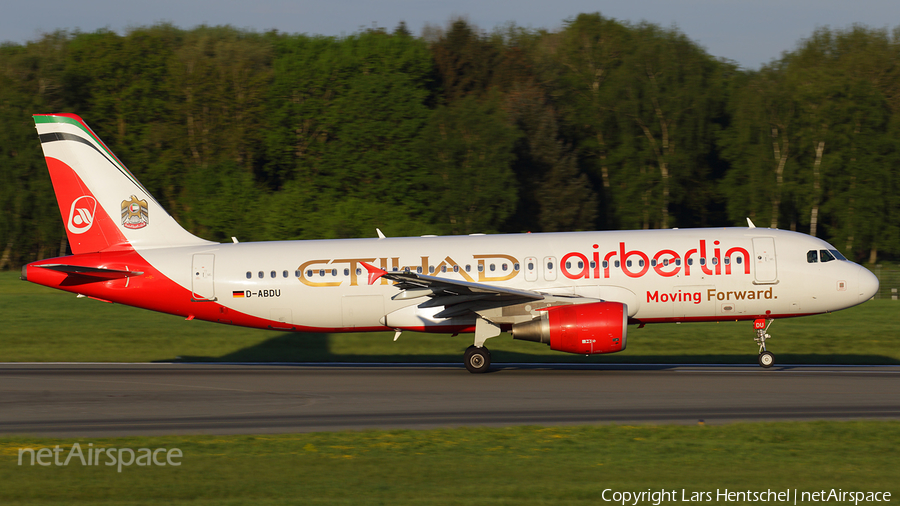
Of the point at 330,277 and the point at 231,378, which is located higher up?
the point at 330,277

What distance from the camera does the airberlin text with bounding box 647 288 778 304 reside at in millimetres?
21594

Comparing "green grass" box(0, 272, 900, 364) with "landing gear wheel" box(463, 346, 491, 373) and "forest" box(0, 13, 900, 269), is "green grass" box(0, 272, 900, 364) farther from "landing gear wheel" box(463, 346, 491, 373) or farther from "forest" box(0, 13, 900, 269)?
"forest" box(0, 13, 900, 269)

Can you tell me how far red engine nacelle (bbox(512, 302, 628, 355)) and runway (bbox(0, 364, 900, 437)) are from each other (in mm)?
875

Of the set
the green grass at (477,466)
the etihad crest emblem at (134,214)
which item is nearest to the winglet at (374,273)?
the etihad crest emblem at (134,214)

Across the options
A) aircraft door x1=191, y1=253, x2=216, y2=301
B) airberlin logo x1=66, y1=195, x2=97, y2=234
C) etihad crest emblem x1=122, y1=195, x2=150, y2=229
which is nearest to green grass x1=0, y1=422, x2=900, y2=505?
aircraft door x1=191, y1=253, x2=216, y2=301

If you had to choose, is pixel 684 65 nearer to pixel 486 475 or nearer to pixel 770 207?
pixel 770 207

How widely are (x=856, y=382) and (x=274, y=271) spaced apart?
15.2m

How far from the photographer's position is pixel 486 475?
36.0 ft

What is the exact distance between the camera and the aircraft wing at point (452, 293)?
66.4 ft

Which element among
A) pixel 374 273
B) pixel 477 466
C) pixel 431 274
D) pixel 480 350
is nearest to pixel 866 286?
pixel 480 350

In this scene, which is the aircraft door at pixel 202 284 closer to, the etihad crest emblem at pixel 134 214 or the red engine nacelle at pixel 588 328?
the etihad crest emblem at pixel 134 214

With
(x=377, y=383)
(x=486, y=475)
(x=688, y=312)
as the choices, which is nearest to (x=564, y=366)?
(x=688, y=312)

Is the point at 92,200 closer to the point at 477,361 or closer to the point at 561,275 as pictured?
the point at 477,361

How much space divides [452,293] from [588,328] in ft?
11.7
